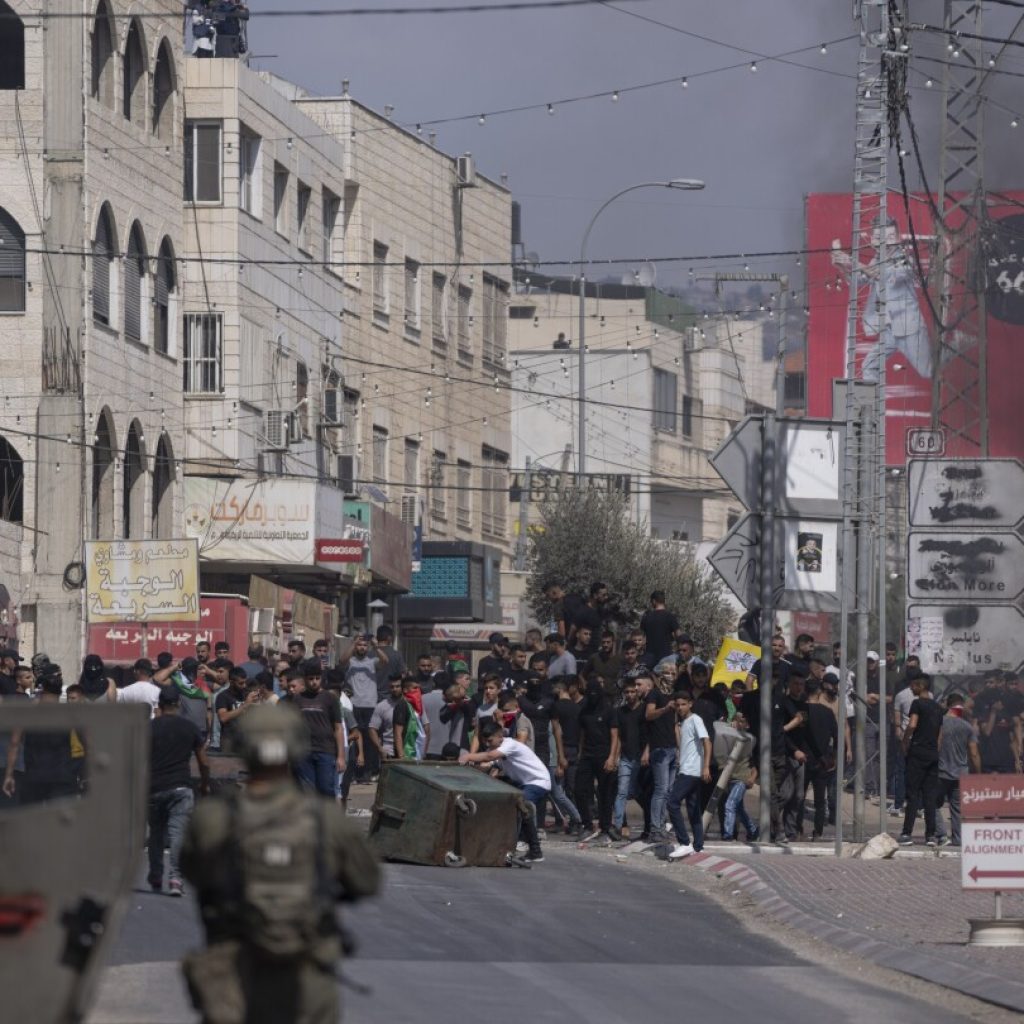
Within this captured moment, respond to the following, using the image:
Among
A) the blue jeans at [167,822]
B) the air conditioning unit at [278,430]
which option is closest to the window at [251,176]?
the air conditioning unit at [278,430]

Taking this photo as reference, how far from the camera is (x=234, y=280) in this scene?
141 ft

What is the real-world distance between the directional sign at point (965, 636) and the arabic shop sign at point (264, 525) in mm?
25038

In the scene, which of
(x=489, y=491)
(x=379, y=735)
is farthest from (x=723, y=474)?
(x=489, y=491)

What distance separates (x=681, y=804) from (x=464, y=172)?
37982 millimetres

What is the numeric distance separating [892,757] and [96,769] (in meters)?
22.8

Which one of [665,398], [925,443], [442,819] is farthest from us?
[665,398]

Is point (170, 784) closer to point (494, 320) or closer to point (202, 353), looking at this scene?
point (202, 353)

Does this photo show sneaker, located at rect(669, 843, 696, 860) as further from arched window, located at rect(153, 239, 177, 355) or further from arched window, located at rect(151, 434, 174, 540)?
arched window, located at rect(153, 239, 177, 355)

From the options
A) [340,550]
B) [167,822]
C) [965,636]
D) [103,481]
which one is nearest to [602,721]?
[965,636]

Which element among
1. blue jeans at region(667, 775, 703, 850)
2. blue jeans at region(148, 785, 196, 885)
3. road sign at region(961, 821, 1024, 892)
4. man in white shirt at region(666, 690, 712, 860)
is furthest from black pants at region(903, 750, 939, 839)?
blue jeans at region(148, 785, 196, 885)

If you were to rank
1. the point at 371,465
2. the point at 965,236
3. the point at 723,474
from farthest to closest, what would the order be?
the point at 371,465 < the point at 965,236 < the point at 723,474

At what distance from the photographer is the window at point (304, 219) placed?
48.2 m

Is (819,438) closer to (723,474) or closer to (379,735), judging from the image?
(723,474)

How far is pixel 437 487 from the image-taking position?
5634cm
